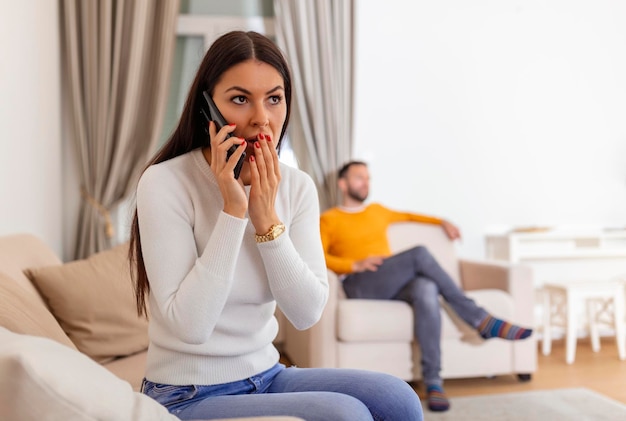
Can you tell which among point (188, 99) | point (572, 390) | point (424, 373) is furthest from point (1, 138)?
point (572, 390)

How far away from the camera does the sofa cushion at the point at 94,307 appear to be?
7.66 ft

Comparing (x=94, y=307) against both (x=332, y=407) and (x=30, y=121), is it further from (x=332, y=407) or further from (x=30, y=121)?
(x=332, y=407)

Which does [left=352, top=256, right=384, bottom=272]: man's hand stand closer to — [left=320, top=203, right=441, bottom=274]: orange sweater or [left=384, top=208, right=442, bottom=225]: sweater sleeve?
[left=320, top=203, right=441, bottom=274]: orange sweater

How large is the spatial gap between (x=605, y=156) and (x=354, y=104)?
1.90m

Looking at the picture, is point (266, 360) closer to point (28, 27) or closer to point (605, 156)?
point (28, 27)

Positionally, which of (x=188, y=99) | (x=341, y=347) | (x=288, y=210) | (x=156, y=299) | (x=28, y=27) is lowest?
(x=341, y=347)

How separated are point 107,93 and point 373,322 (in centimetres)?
211

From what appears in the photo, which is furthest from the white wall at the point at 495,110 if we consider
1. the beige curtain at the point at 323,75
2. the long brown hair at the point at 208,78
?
the long brown hair at the point at 208,78

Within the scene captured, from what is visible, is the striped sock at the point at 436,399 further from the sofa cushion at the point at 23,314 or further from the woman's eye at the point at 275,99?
the woman's eye at the point at 275,99

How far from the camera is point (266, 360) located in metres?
1.36

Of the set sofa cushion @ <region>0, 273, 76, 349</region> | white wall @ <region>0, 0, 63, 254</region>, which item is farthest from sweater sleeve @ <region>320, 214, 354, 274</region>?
sofa cushion @ <region>0, 273, 76, 349</region>

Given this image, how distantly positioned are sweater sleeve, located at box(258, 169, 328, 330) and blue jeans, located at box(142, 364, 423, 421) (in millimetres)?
123

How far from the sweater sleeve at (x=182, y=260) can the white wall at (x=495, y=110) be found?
3552 millimetres

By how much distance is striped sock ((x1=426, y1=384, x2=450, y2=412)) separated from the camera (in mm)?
3240
